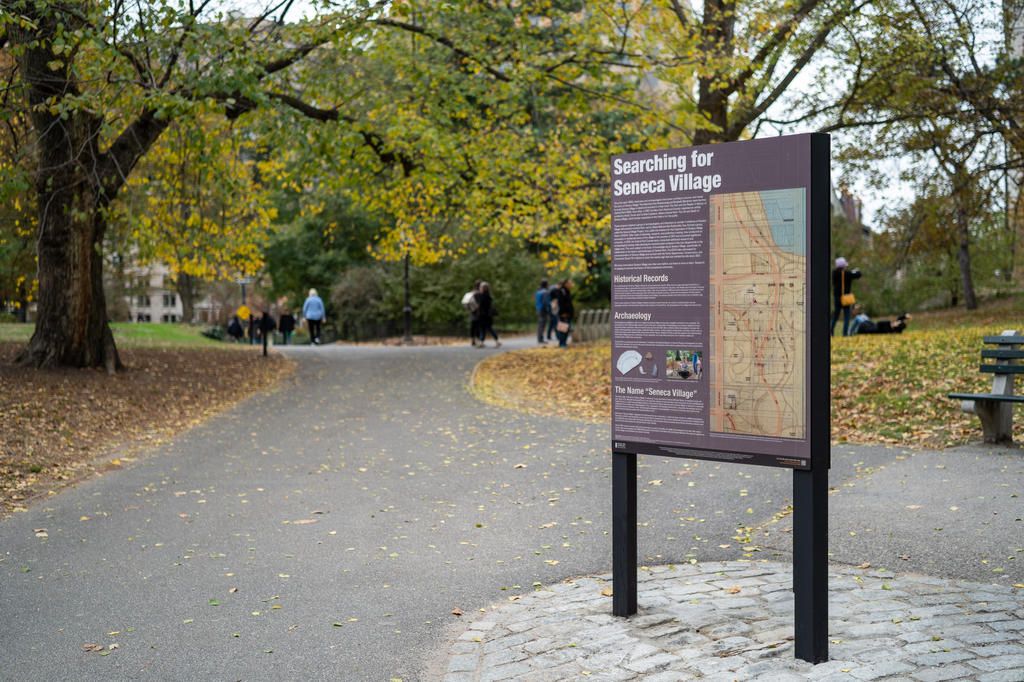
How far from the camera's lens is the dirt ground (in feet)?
33.9

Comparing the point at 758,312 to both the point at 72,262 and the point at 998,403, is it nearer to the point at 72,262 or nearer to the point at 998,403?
the point at 998,403

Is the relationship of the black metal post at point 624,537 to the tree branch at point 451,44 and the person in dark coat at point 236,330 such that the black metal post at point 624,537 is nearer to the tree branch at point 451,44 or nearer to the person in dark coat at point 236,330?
the tree branch at point 451,44

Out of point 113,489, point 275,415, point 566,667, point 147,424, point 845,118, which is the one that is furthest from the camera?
point 845,118

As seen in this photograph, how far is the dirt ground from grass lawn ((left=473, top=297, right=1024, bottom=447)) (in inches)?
179

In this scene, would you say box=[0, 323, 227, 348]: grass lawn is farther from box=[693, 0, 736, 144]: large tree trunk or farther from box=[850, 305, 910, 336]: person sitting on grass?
box=[850, 305, 910, 336]: person sitting on grass

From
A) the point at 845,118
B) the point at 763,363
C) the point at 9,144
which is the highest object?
the point at 845,118

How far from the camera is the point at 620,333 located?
543 centimetres

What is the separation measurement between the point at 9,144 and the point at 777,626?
1512cm

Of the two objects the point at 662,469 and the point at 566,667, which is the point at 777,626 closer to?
the point at 566,667

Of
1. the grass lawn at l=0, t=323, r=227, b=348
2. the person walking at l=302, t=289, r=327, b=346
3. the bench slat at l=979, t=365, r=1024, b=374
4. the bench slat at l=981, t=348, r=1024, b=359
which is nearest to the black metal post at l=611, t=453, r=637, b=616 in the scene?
the bench slat at l=979, t=365, r=1024, b=374

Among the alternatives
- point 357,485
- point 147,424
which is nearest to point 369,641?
point 357,485

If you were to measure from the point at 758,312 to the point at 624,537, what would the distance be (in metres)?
1.44

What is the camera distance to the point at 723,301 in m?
5.04

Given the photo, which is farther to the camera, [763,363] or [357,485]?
[357,485]
